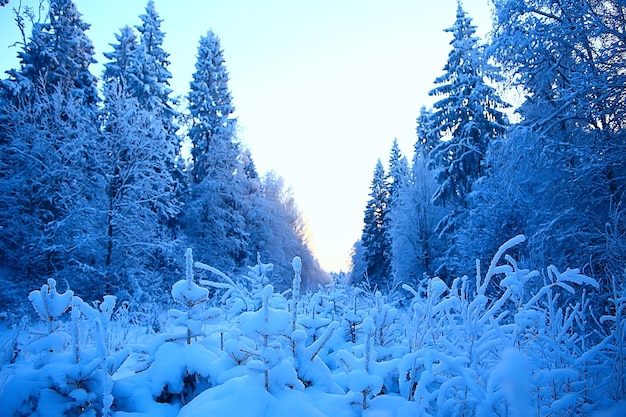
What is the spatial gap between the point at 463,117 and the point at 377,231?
1666 centimetres

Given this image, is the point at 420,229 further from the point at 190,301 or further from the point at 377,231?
the point at 190,301

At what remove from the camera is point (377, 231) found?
34.3 m

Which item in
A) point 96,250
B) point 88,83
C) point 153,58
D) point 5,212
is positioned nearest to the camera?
point 5,212

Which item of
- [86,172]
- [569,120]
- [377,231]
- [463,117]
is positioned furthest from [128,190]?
[377,231]

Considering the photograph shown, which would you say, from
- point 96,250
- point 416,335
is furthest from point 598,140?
point 96,250

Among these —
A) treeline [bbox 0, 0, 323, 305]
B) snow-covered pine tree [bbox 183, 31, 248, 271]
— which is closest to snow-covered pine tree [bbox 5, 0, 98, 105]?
treeline [bbox 0, 0, 323, 305]

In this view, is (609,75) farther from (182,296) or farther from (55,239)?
(55,239)

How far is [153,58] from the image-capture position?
70.5 feet

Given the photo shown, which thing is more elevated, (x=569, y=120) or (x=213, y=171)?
(x=213, y=171)

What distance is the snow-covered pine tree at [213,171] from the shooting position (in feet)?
72.1

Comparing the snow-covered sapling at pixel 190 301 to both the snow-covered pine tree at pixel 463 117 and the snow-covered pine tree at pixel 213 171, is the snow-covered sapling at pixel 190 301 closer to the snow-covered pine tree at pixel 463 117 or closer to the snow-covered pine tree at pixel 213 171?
the snow-covered pine tree at pixel 463 117

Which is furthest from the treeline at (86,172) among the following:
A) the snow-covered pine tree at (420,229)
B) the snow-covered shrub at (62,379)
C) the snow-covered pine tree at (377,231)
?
the snow-covered pine tree at (377,231)

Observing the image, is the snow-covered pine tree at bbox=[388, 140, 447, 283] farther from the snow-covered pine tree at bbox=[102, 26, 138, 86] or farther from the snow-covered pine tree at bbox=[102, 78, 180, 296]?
the snow-covered pine tree at bbox=[102, 26, 138, 86]

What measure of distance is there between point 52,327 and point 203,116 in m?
22.7
